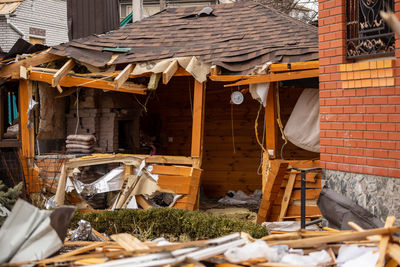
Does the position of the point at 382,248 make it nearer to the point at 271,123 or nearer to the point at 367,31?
the point at 367,31

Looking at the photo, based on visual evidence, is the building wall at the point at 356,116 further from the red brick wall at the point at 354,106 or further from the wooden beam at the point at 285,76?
the wooden beam at the point at 285,76

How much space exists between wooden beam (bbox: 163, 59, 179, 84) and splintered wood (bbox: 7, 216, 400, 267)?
5853 mm

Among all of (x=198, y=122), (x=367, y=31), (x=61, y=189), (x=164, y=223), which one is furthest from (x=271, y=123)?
(x=61, y=189)

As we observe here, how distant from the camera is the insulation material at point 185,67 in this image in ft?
38.3

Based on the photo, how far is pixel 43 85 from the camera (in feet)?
42.6

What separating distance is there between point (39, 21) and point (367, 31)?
21.3m

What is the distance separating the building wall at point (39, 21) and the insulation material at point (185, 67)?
1483cm

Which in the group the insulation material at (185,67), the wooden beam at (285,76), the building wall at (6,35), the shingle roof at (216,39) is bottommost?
the wooden beam at (285,76)

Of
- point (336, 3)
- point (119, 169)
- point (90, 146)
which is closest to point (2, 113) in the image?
point (90, 146)

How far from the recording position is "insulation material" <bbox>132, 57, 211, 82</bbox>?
11664mm

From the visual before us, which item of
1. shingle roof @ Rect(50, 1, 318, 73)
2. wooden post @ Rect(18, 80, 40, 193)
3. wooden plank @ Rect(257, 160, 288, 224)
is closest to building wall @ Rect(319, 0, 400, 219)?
wooden plank @ Rect(257, 160, 288, 224)

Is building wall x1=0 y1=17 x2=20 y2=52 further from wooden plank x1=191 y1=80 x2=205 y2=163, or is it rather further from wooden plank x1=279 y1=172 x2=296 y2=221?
wooden plank x1=279 y1=172 x2=296 y2=221

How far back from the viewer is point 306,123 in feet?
37.3

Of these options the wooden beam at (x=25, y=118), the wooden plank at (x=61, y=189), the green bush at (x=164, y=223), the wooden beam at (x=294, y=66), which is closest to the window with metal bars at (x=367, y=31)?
the wooden beam at (x=294, y=66)
